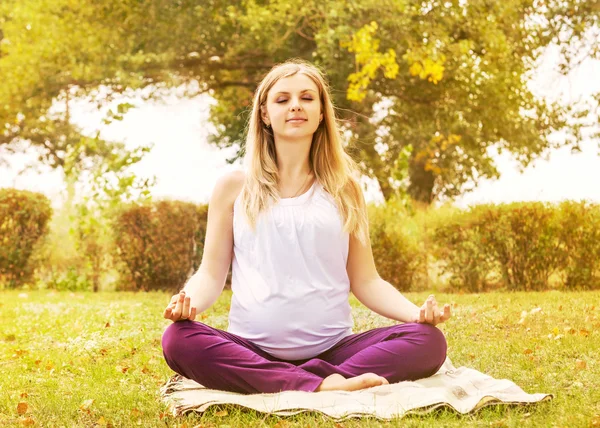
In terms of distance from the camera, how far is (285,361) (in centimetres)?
393

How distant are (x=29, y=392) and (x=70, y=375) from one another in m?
0.56

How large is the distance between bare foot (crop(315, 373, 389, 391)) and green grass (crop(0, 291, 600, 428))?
10.5 inches

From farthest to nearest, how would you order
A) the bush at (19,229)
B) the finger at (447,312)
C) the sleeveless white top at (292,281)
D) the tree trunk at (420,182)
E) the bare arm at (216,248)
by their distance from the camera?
the tree trunk at (420,182)
the bush at (19,229)
the bare arm at (216,248)
the sleeveless white top at (292,281)
the finger at (447,312)

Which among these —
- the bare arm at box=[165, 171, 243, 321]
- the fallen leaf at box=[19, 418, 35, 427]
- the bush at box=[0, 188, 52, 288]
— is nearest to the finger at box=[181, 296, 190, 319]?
the bare arm at box=[165, 171, 243, 321]

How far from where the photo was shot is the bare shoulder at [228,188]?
13.5 feet

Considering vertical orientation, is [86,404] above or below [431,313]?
below

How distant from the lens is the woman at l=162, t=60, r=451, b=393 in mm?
3629

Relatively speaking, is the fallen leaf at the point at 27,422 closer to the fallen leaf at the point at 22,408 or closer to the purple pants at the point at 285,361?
the fallen leaf at the point at 22,408

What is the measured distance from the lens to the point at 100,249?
11477mm

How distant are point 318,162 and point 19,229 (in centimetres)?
864

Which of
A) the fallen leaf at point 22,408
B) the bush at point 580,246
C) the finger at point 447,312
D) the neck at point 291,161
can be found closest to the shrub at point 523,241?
the bush at point 580,246

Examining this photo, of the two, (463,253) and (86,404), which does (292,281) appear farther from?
(463,253)

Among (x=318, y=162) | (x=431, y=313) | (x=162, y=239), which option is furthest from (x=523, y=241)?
(x=431, y=313)

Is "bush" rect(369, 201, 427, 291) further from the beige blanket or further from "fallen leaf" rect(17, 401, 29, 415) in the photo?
"fallen leaf" rect(17, 401, 29, 415)
